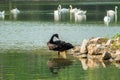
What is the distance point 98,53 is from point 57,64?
114 inches

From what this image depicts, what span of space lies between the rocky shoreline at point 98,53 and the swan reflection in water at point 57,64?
25.8 inches

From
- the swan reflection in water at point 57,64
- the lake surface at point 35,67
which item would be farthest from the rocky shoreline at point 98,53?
the swan reflection in water at point 57,64

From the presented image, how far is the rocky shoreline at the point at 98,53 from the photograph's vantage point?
22.9m

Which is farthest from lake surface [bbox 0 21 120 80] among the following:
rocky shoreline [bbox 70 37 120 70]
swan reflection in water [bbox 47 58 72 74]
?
rocky shoreline [bbox 70 37 120 70]

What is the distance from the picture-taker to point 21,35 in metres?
38.2

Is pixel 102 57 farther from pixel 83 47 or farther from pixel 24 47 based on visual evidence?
pixel 24 47

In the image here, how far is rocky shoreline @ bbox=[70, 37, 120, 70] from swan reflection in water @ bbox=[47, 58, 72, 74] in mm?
655

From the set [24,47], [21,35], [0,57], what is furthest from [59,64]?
[21,35]

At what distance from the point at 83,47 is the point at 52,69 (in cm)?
485

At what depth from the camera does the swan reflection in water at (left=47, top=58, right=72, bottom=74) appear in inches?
829

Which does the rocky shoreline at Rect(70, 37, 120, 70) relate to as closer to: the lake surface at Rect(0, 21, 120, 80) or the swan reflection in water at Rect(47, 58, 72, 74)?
the lake surface at Rect(0, 21, 120, 80)

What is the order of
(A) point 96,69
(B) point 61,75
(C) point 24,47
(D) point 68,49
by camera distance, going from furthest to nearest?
(C) point 24,47
(D) point 68,49
(A) point 96,69
(B) point 61,75

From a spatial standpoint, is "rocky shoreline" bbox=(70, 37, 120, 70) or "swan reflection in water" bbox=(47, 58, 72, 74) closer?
"swan reflection in water" bbox=(47, 58, 72, 74)

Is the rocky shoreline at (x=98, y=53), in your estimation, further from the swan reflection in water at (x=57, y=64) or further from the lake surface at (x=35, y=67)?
the swan reflection in water at (x=57, y=64)
